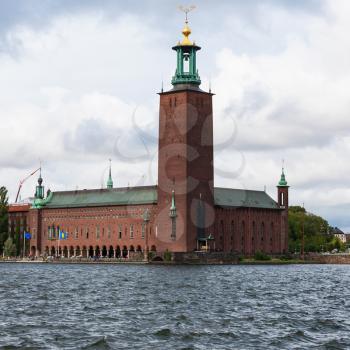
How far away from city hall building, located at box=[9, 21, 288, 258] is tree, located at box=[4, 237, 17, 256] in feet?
12.2

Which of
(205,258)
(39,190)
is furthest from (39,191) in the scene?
(205,258)

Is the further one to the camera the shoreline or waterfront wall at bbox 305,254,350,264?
waterfront wall at bbox 305,254,350,264

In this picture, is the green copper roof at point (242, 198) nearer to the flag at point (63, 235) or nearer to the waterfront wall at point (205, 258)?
the waterfront wall at point (205, 258)

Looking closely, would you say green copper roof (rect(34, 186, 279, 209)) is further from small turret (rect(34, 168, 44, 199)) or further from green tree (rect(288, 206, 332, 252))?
green tree (rect(288, 206, 332, 252))

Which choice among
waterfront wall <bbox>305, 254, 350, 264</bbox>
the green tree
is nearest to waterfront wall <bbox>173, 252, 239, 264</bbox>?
waterfront wall <bbox>305, 254, 350, 264</bbox>

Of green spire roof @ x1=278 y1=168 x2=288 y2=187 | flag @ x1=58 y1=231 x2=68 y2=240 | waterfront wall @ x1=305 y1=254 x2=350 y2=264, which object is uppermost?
green spire roof @ x1=278 y1=168 x2=288 y2=187

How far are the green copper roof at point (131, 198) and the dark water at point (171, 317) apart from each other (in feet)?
240

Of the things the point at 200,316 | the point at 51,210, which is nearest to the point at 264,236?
the point at 51,210

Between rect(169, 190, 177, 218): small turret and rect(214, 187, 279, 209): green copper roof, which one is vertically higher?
rect(214, 187, 279, 209): green copper roof

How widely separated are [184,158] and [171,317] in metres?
86.1

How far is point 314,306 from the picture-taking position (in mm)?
50938

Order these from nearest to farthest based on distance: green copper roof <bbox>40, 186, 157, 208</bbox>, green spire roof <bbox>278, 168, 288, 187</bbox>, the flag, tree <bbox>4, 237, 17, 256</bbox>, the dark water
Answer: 1. the dark water
2. green copper roof <bbox>40, 186, 157, 208</bbox>
3. tree <bbox>4, 237, 17, 256</bbox>
4. the flag
5. green spire roof <bbox>278, 168, 288, 187</bbox>

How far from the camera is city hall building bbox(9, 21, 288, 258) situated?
12925 cm

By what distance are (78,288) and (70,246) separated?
284 feet
